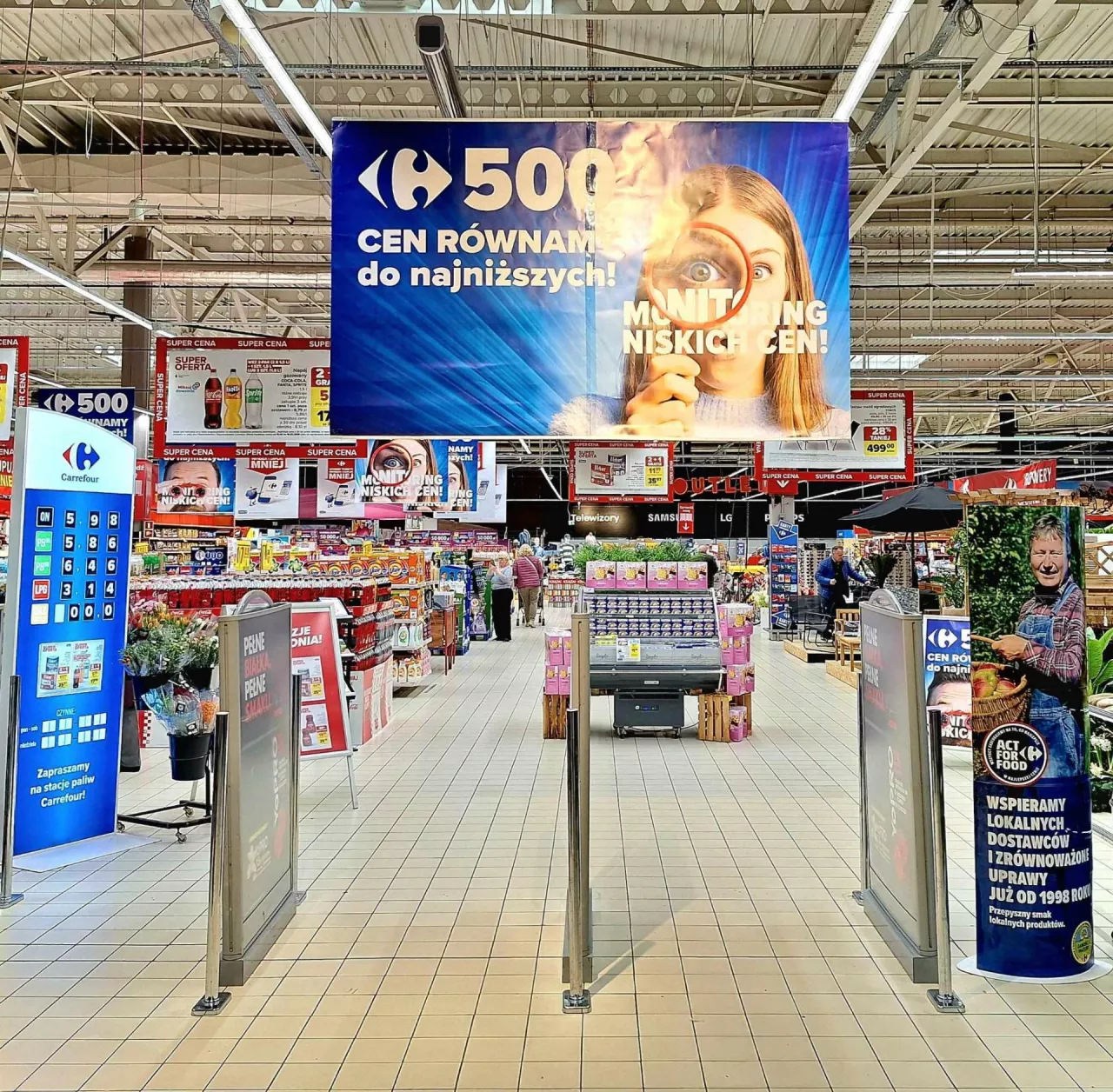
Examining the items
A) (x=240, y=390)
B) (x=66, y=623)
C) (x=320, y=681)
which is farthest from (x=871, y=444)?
(x=66, y=623)

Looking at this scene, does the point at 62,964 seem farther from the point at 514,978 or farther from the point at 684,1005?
the point at 684,1005

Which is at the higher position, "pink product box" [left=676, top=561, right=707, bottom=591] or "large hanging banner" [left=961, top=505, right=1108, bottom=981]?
"pink product box" [left=676, top=561, right=707, bottom=591]

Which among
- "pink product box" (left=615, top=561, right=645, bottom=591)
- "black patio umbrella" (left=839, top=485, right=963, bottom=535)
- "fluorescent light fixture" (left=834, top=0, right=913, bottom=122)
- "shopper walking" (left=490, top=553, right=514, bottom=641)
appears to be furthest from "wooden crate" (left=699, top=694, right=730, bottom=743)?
"shopper walking" (left=490, top=553, right=514, bottom=641)

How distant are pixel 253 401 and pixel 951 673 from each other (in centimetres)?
746

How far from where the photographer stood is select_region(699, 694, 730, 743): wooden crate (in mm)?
8453

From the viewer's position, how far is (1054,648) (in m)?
3.71

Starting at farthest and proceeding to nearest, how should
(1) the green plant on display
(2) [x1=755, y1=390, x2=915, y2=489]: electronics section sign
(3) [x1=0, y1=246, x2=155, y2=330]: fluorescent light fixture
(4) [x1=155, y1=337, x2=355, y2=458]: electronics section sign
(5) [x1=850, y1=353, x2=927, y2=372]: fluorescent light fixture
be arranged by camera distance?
(5) [x1=850, y1=353, x2=927, y2=372]: fluorescent light fixture → (2) [x1=755, y1=390, x2=915, y2=489]: electronics section sign → (4) [x1=155, y1=337, x2=355, y2=458]: electronics section sign → (1) the green plant on display → (3) [x1=0, y1=246, x2=155, y2=330]: fluorescent light fixture

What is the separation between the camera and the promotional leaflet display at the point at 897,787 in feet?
12.1

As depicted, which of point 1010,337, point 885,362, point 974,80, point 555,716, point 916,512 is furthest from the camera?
point 885,362

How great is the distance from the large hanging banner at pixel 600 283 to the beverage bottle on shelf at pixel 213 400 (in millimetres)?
6772

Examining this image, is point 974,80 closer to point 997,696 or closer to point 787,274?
point 787,274

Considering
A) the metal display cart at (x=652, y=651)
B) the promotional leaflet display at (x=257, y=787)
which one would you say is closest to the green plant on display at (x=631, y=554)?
the metal display cart at (x=652, y=651)

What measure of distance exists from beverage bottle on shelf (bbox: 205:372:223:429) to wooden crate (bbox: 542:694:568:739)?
467 centimetres

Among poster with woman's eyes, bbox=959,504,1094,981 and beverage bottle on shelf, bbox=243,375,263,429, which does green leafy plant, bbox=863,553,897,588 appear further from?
poster with woman's eyes, bbox=959,504,1094,981
